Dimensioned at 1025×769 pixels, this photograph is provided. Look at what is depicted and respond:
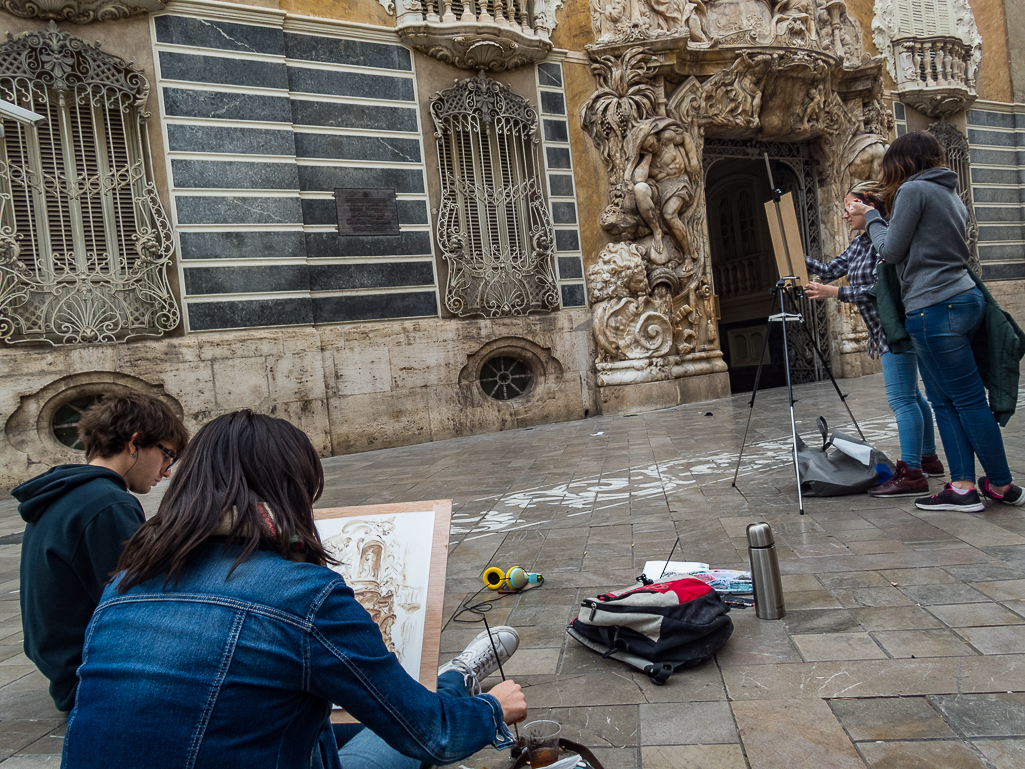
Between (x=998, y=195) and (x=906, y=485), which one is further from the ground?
(x=998, y=195)

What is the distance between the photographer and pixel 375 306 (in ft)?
33.8

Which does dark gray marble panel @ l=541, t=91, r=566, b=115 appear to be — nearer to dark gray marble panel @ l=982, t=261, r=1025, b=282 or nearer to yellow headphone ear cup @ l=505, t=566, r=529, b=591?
yellow headphone ear cup @ l=505, t=566, r=529, b=591

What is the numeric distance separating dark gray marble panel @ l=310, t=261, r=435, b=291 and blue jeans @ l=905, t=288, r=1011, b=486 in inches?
290

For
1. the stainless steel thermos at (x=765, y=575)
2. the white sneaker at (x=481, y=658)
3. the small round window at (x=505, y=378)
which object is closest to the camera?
the white sneaker at (x=481, y=658)

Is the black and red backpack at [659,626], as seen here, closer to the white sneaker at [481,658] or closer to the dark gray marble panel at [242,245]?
the white sneaker at [481,658]

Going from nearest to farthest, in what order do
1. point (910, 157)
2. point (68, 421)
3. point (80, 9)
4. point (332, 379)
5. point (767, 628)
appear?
point (767, 628), point (910, 157), point (68, 421), point (80, 9), point (332, 379)

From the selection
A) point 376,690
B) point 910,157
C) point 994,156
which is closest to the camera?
point 376,690

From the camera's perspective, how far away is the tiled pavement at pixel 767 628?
211 centimetres

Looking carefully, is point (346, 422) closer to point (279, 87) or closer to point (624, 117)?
point (279, 87)

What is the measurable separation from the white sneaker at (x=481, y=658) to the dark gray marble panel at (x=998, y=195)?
59.0ft

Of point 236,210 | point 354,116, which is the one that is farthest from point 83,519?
point 354,116

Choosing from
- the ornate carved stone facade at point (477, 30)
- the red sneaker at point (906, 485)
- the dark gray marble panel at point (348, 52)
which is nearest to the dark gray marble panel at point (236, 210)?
the dark gray marble panel at point (348, 52)

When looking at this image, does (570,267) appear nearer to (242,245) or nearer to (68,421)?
(242,245)

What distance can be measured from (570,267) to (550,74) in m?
3.05
